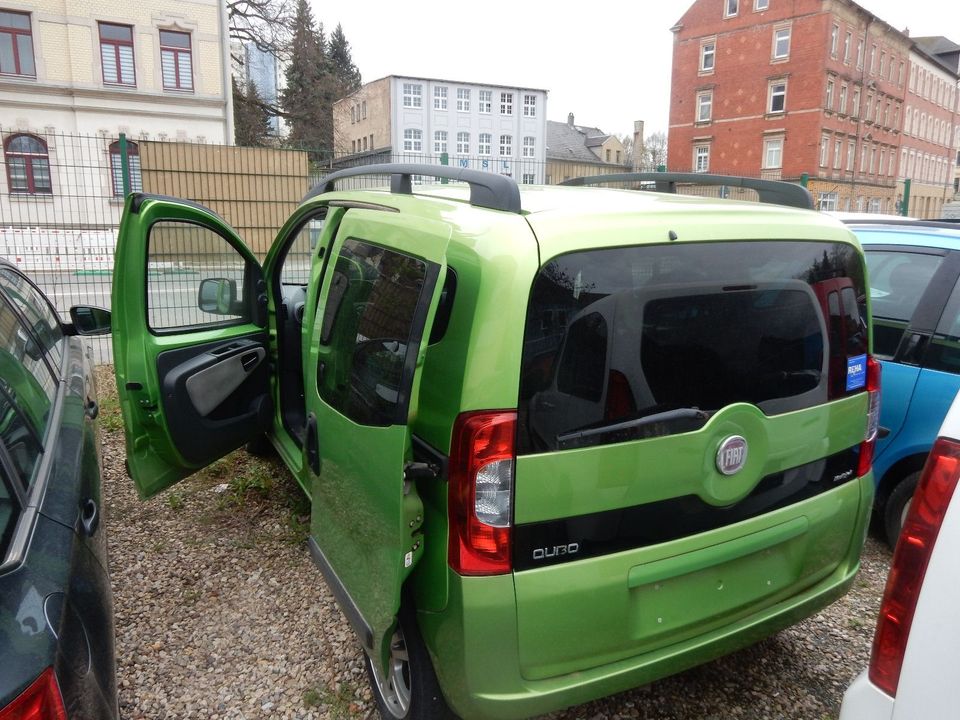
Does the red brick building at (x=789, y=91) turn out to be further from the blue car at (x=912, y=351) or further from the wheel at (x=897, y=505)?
the wheel at (x=897, y=505)

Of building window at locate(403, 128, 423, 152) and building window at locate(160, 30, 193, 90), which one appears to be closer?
building window at locate(160, 30, 193, 90)

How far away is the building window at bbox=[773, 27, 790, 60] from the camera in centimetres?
4606

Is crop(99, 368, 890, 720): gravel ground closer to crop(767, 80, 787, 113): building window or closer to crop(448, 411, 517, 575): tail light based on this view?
crop(448, 411, 517, 575): tail light

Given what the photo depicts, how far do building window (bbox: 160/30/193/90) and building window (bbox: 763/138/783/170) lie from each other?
3637cm

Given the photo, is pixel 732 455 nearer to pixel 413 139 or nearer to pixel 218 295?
pixel 218 295

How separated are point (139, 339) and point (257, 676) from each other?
5.69 feet

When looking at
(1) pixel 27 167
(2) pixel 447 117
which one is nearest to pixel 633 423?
(1) pixel 27 167

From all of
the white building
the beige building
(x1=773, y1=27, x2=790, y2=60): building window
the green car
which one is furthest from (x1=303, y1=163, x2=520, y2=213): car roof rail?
the white building

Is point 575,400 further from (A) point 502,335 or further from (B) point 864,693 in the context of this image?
(B) point 864,693

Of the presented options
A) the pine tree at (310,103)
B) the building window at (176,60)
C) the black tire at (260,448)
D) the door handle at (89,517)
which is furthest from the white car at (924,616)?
the pine tree at (310,103)

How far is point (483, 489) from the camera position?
1891mm

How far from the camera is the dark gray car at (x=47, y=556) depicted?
4.66 ft

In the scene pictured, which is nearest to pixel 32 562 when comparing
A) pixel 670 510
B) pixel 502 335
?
pixel 502 335

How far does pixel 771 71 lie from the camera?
46812mm
